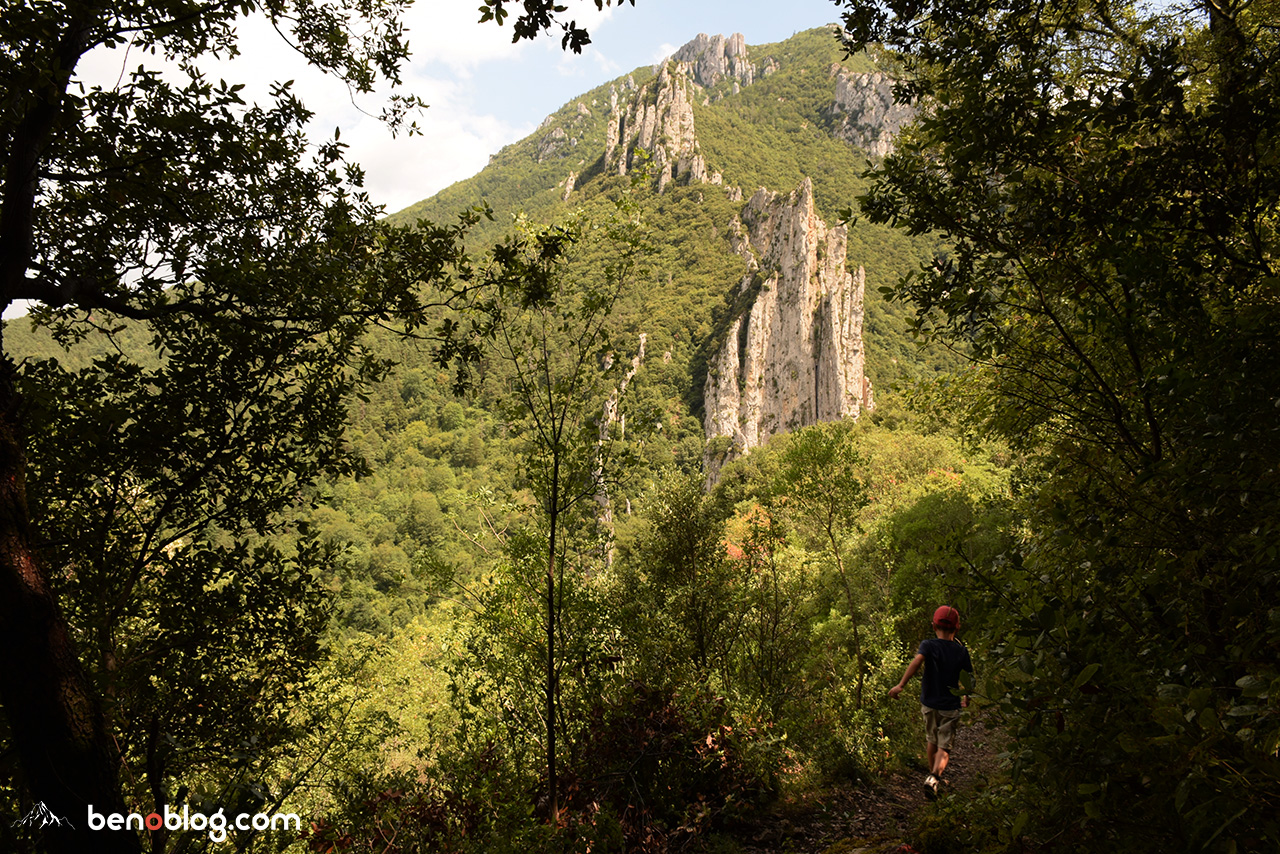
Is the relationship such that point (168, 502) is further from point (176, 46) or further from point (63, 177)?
point (176, 46)

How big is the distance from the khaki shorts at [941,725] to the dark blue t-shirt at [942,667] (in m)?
0.06

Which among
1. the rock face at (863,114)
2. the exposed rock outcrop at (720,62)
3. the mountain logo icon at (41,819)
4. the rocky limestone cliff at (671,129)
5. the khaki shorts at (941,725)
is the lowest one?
the khaki shorts at (941,725)

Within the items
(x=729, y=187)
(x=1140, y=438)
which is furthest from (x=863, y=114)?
(x=1140, y=438)

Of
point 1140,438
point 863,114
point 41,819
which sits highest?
point 863,114

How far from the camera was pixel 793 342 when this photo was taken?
234 feet

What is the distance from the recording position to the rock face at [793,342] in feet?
222

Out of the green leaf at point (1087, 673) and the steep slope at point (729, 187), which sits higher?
the steep slope at point (729, 187)

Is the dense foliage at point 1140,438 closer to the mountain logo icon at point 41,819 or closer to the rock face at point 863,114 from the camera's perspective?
Answer: the mountain logo icon at point 41,819

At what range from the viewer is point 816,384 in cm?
6825

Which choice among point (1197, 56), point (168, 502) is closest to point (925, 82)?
point (1197, 56)

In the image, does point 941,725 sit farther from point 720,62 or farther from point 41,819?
point 720,62

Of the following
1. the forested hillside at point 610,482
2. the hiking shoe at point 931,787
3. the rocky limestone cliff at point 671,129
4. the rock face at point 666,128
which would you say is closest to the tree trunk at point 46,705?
the forested hillside at point 610,482

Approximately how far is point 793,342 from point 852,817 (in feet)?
227

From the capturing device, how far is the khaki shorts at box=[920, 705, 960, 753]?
4.82 metres
